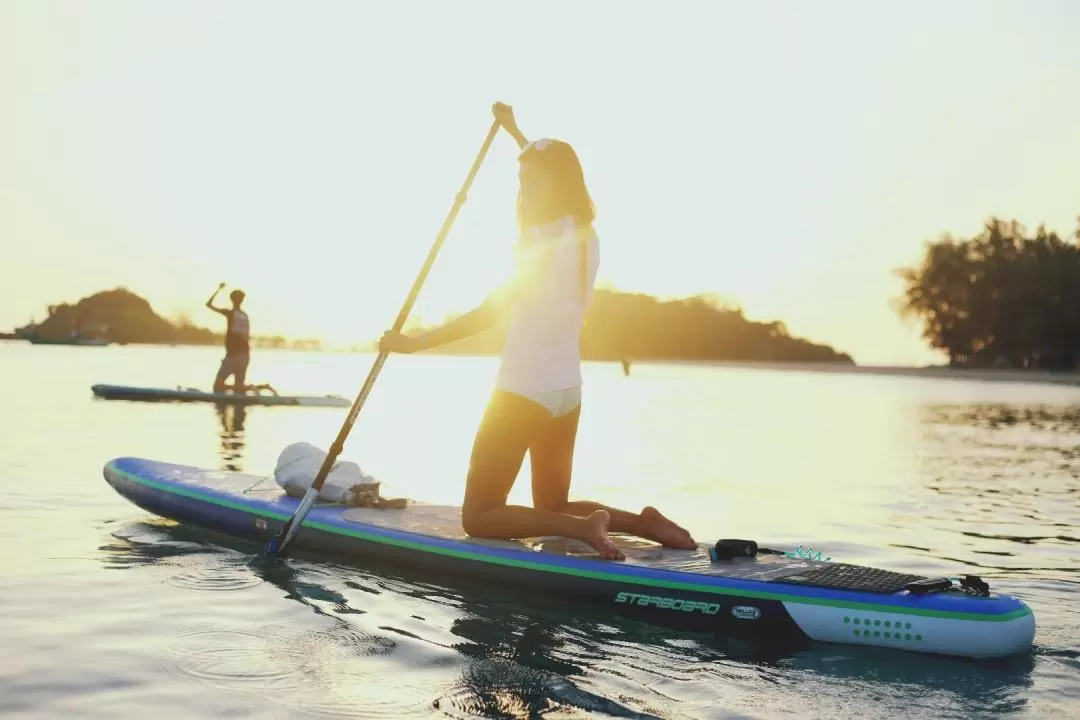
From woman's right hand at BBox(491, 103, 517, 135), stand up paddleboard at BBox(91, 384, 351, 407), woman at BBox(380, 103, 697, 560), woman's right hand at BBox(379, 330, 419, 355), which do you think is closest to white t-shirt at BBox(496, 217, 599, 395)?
woman at BBox(380, 103, 697, 560)

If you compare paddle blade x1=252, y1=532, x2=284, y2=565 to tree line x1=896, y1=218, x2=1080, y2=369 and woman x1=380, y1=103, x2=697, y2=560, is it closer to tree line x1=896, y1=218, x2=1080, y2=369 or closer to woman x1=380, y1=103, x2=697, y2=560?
woman x1=380, y1=103, x2=697, y2=560

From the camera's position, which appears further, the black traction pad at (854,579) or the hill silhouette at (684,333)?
the hill silhouette at (684,333)

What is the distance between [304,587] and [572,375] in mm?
2203

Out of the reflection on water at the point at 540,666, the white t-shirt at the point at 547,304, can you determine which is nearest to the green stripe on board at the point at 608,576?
the reflection on water at the point at 540,666

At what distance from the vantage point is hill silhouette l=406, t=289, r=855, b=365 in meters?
168

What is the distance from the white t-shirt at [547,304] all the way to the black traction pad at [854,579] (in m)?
1.68

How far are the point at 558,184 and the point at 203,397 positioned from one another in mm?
18261

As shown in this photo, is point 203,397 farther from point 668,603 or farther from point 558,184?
point 668,603

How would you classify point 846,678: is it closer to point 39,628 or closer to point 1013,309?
point 39,628

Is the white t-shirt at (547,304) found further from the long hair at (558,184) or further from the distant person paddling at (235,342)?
the distant person paddling at (235,342)

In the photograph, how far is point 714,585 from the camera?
5906 mm

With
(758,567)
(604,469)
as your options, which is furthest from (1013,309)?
(758,567)

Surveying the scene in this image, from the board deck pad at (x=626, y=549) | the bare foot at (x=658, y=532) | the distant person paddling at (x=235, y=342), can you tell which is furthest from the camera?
the distant person paddling at (x=235, y=342)

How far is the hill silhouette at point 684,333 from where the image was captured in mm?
168250
